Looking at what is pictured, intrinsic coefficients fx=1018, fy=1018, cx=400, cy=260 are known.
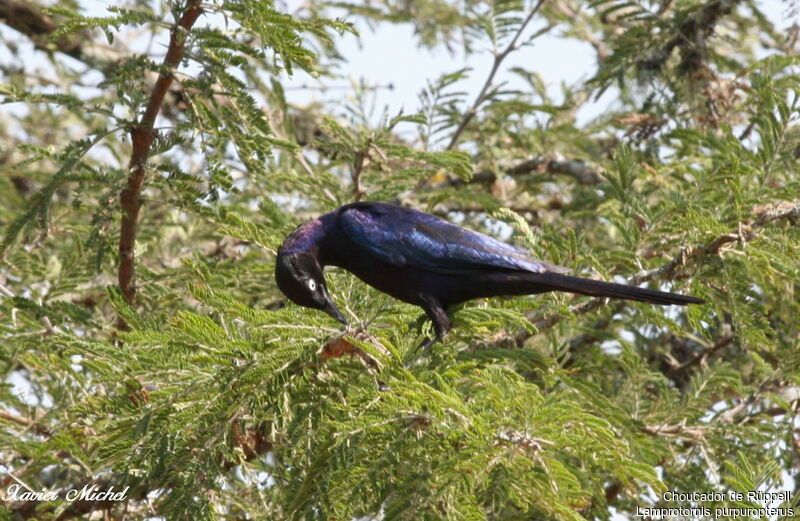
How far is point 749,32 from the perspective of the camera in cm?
853

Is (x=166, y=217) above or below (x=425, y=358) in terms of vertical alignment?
below

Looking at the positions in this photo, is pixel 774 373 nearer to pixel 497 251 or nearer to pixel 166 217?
Answer: pixel 497 251

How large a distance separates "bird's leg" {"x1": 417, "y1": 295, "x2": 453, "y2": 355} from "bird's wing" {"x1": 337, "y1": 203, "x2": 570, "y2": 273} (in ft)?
0.59

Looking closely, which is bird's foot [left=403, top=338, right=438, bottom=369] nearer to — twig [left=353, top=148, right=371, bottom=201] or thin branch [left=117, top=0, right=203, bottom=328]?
thin branch [left=117, top=0, right=203, bottom=328]

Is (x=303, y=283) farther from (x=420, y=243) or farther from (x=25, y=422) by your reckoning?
(x=25, y=422)

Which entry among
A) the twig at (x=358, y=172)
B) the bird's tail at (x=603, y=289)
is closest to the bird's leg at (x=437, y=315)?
the bird's tail at (x=603, y=289)

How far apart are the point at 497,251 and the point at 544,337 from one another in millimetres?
1365

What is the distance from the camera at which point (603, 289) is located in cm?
402

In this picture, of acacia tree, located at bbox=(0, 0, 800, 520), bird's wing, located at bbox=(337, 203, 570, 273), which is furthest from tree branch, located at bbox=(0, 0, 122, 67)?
bird's wing, located at bbox=(337, 203, 570, 273)

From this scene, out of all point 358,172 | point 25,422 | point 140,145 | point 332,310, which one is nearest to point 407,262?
point 332,310

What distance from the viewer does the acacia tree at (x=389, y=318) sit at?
10.7 ft

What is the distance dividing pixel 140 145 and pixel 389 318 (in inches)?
51.6

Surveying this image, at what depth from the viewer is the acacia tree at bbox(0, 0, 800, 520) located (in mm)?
3271

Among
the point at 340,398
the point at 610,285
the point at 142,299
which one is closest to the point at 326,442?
the point at 340,398
